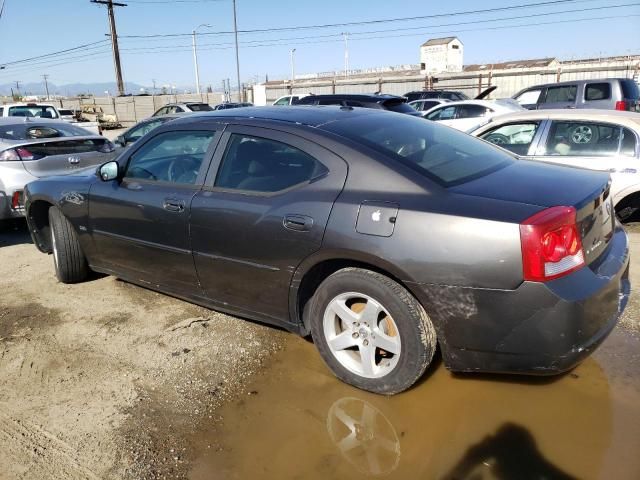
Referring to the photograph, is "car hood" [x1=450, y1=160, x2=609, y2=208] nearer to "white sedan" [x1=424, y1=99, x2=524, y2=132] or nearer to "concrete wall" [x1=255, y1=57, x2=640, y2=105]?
"white sedan" [x1=424, y1=99, x2=524, y2=132]

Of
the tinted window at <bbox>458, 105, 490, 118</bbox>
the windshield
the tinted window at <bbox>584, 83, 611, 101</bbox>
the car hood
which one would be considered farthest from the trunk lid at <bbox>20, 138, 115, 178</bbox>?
the windshield

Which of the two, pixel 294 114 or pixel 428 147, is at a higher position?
pixel 294 114

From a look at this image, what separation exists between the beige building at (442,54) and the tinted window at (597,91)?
165ft

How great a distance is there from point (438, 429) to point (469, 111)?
431 inches

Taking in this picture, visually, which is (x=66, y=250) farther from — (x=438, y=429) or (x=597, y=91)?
(x=597, y=91)

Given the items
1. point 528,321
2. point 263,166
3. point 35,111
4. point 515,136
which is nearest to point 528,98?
point 515,136

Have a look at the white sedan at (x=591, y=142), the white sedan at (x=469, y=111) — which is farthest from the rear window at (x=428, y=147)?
the white sedan at (x=469, y=111)

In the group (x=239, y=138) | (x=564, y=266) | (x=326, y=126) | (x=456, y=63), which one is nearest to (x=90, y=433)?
(x=239, y=138)

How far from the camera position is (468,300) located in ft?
7.84

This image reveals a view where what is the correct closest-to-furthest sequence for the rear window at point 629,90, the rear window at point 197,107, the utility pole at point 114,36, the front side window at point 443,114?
1. the rear window at point 629,90
2. the front side window at point 443,114
3. the rear window at point 197,107
4. the utility pole at point 114,36

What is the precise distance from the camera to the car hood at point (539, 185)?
246 centimetres

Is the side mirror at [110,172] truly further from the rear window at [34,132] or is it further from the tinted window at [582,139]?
the tinted window at [582,139]

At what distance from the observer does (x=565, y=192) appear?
2.54m

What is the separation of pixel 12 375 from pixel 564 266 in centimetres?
332
